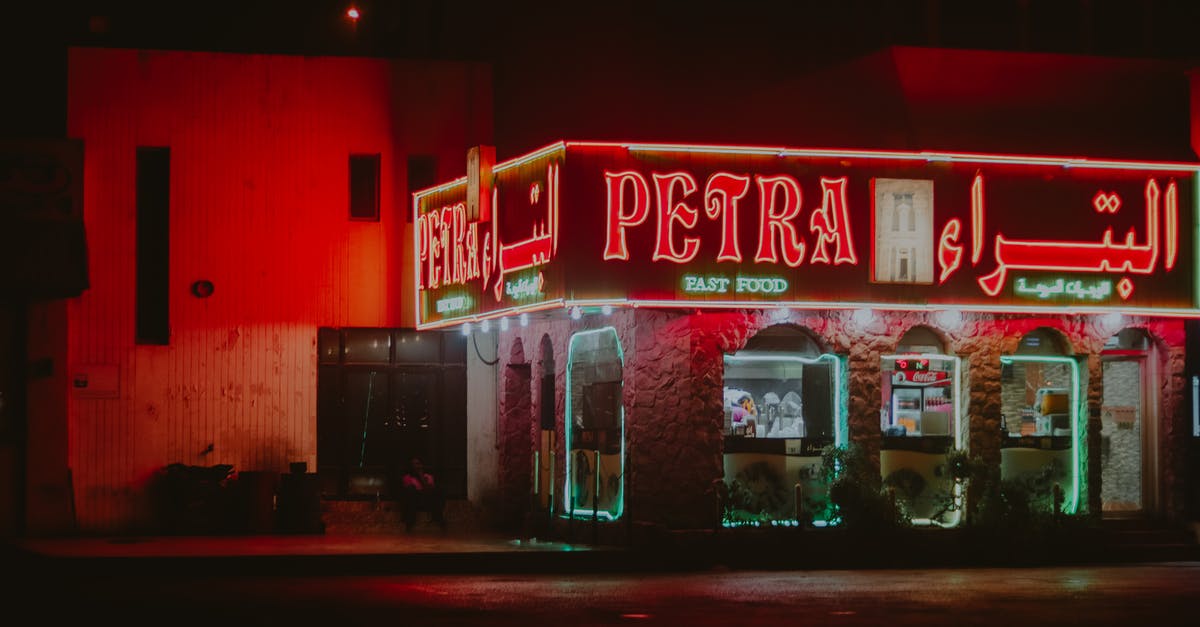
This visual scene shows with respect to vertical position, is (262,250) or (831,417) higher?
(262,250)

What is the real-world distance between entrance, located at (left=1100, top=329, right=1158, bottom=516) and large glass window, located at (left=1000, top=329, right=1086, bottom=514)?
0.59 meters

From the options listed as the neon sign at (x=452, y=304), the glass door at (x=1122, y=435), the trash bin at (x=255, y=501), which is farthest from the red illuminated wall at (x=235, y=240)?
the glass door at (x=1122, y=435)

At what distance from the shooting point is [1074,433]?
939 inches

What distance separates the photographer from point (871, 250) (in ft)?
71.4

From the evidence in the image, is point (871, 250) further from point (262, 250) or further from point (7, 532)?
point (7, 532)

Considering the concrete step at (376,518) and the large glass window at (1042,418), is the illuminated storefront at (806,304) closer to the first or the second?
the large glass window at (1042,418)

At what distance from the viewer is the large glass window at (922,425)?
23.0m

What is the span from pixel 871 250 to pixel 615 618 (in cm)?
976

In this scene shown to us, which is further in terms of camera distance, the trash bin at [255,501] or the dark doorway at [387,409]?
the dark doorway at [387,409]

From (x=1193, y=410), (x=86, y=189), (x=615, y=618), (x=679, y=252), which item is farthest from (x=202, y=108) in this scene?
(x=1193, y=410)

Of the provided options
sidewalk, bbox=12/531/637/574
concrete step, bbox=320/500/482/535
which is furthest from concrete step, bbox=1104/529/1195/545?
concrete step, bbox=320/500/482/535

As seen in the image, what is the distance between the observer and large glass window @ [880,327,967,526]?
23.0 metres

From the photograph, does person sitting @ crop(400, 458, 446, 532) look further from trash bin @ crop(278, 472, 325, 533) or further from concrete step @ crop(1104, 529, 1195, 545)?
concrete step @ crop(1104, 529, 1195, 545)

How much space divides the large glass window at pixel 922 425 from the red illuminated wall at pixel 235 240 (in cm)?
859
